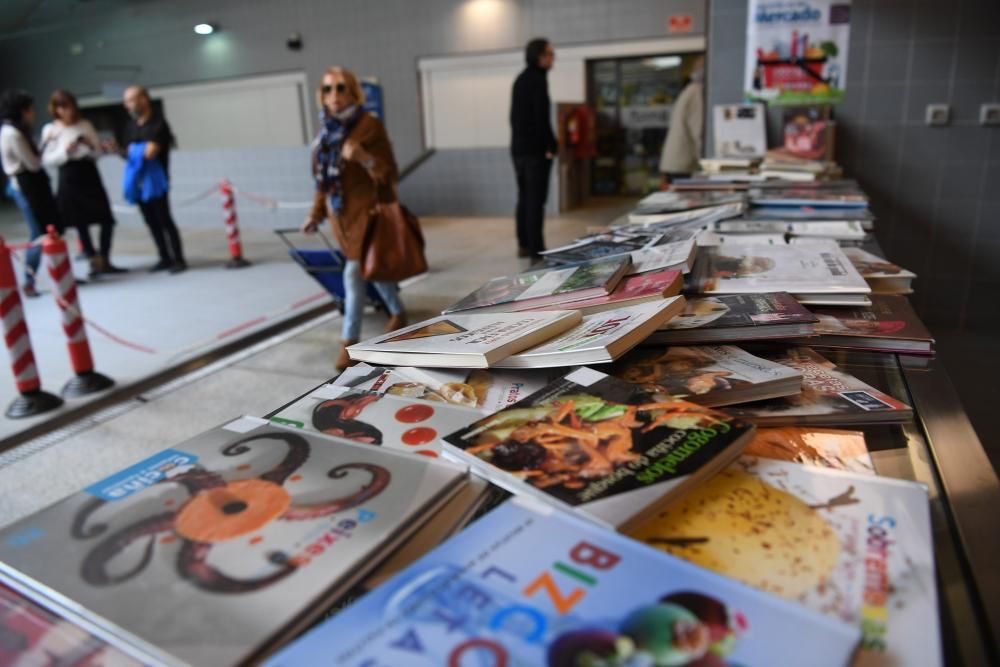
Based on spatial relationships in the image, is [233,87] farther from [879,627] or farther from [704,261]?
[879,627]

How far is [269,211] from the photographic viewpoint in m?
8.75

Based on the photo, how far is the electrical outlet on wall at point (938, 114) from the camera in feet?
12.4

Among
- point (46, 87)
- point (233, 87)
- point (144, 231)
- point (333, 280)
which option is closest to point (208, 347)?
point (333, 280)

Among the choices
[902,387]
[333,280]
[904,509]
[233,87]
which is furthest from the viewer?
[233,87]

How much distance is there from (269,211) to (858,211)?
7788mm

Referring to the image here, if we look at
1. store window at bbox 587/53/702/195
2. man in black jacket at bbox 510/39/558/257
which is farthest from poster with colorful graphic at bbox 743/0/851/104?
store window at bbox 587/53/702/195

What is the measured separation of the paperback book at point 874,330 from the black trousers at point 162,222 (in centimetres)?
559

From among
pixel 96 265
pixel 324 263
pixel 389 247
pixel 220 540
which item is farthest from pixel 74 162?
pixel 220 540

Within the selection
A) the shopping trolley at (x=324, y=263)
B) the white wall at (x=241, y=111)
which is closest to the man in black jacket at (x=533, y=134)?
the shopping trolley at (x=324, y=263)

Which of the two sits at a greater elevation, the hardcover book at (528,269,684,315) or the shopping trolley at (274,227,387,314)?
the hardcover book at (528,269,684,315)

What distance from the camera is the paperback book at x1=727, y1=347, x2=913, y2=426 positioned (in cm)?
81

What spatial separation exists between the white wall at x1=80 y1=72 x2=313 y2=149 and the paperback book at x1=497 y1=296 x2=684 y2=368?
11.4 meters

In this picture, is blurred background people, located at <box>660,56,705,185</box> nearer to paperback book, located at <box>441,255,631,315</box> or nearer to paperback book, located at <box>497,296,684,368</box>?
paperback book, located at <box>441,255,631,315</box>

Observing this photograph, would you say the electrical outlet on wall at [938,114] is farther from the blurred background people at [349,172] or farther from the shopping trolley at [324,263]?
the shopping trolley at [324,263]
